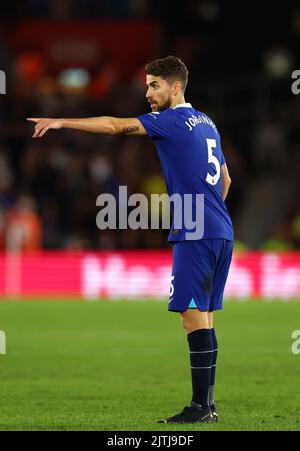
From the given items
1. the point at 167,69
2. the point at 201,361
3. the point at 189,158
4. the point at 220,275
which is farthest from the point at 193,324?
the point at 167,69

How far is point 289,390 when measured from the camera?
30.6 feet

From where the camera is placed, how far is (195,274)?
7473 mm

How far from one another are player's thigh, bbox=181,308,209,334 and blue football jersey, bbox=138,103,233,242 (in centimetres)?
47

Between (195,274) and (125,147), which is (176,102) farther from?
(125,147)

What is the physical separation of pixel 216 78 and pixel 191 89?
127 cm

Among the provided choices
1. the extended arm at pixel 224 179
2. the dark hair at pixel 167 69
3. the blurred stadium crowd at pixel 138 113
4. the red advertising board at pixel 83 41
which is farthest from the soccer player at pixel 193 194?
the red advertising board at pixel 83 41

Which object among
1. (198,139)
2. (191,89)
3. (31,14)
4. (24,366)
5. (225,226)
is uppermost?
(31,14)

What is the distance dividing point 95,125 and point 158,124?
0.46 meters

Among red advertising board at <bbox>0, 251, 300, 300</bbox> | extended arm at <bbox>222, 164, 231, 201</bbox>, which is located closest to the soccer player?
extended arm at <bbox>222, 164, 231, 201</bbox>

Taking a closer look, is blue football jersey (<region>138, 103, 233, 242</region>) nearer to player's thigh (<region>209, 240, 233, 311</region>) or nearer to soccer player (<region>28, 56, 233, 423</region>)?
soccer player (<region>28, 56, 233, 423</region>)

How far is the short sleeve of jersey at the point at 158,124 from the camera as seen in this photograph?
736cm
